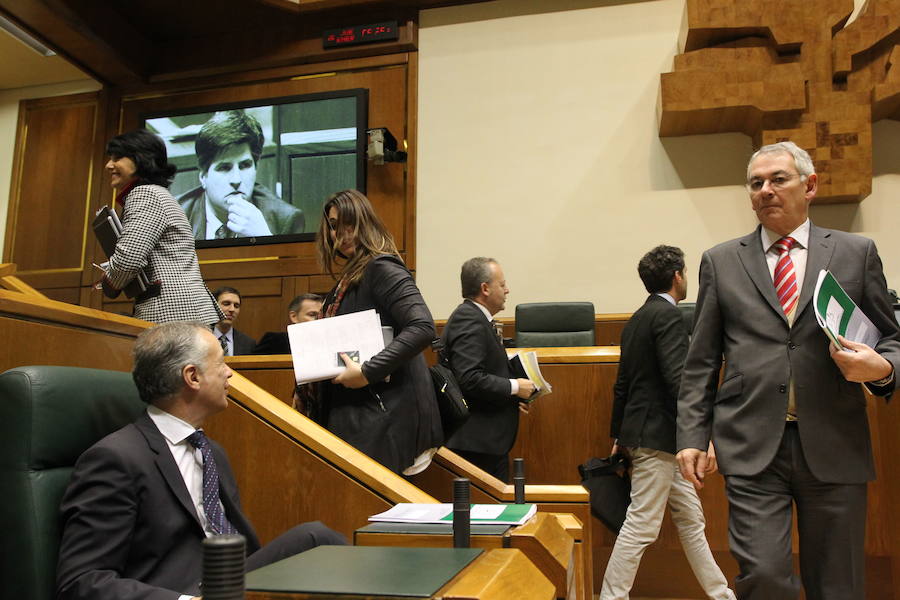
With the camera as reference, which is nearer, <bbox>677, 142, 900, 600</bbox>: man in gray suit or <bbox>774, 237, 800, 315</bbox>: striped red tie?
<bbox>677, 142, 900, 600</bbox>: man in gray suit

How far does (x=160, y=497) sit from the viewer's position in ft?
4.47

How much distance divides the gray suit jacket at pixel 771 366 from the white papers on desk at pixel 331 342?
0.79m

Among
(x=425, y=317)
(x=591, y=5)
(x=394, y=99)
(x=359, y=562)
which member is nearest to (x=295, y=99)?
(x=394, y=99)

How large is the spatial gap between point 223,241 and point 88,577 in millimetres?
4883

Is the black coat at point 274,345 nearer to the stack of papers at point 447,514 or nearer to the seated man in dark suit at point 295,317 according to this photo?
the seated man in dark suit at point 295,317

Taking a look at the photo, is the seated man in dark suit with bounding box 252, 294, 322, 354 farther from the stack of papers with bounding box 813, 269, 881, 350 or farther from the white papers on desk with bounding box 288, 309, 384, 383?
the stack of papers with bounding box 813, 269, 881, 350

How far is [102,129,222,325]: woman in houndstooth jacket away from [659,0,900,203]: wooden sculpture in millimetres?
3437

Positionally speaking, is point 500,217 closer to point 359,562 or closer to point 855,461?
point 855,461

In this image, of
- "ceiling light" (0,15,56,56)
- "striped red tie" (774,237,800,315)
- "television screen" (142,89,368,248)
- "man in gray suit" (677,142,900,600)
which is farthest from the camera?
"ceiling light" (0,15,56,56)

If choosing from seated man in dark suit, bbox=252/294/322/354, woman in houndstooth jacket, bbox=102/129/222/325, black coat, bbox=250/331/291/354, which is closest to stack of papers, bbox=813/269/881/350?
woman in houndstooth jacket, bbox=102/129/222/325

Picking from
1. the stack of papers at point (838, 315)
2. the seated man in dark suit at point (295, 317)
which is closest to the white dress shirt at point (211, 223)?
the seated man in dark suit at point (295, 317)

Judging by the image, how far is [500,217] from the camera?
5559 millimetres

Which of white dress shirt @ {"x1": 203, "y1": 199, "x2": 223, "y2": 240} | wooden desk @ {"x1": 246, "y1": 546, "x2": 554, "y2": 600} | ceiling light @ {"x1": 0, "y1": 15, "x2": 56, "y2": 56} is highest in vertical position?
ceiling light @ {"x1": 0, "y1": 15, "x2": 56, "y2": 56}

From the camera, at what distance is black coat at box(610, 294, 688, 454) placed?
2.67m
